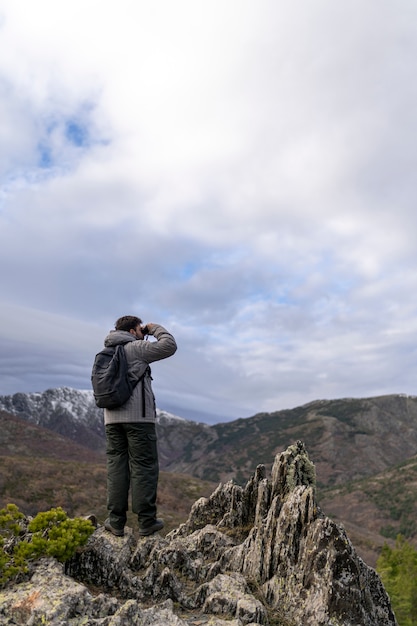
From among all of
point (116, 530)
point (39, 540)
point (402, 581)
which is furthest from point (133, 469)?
point (402, 581)

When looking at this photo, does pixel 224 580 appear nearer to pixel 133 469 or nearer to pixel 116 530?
pixel 116 530

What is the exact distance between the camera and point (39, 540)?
817 centimetres

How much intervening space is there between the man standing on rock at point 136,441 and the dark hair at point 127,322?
0.40 metres

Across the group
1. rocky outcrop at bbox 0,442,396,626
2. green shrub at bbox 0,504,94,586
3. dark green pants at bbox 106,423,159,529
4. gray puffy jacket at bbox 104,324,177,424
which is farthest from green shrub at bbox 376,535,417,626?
green shrub at bbox 0,504,94,586

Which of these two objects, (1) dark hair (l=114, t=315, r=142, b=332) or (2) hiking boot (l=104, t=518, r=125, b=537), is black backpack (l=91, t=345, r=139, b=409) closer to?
(1) dark hair (l=114, t=315, r=142, b=332)

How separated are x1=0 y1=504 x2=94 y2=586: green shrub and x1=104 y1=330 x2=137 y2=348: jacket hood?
145 inches

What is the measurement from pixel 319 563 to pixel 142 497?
13.2 feet

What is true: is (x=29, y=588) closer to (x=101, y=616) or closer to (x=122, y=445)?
(x=101, y=616)

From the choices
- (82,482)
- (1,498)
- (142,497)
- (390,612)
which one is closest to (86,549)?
(142,497)

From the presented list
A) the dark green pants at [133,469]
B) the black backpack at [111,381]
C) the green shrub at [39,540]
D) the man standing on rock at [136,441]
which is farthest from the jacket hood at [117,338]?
the green shrub at [39,540]

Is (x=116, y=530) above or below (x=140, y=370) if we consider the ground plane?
below

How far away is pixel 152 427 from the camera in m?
10.1

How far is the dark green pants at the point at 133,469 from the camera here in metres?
9.85

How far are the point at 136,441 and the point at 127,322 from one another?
9.64 ft
